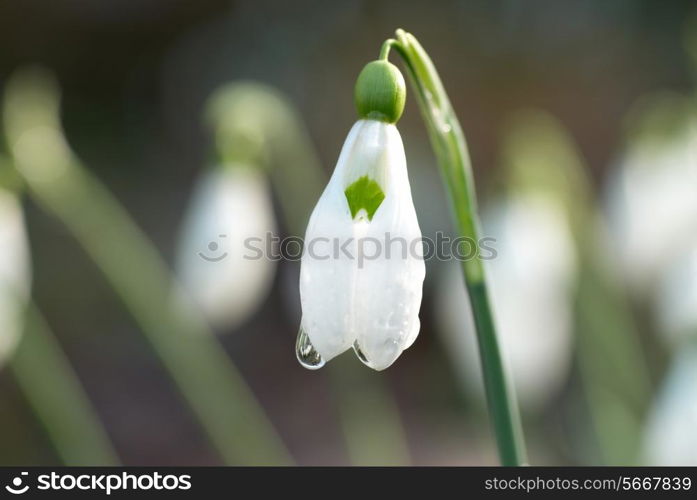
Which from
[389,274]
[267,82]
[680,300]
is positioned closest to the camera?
[389,274]

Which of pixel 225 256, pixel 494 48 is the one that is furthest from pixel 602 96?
pixel 225 256

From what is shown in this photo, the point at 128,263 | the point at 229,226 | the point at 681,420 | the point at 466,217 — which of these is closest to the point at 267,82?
the point at 128,263

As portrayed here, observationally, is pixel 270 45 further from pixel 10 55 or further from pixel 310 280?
pixel 310 280

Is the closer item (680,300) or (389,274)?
(389,274)

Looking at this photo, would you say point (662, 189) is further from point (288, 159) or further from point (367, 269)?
point (367, 269)

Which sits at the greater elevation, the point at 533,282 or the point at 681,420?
the point at 533,282

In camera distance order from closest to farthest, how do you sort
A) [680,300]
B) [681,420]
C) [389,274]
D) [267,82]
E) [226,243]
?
[389,274] < [681,420] < [680,300] < [226,243] < [267,82]

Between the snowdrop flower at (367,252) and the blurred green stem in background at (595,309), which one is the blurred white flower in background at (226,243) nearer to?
the blurred green stem in background at (595,309)
